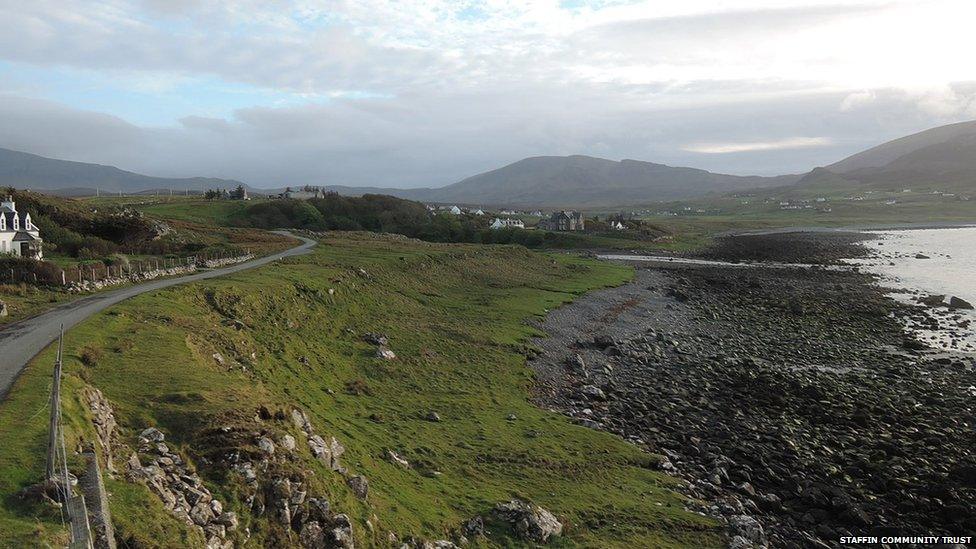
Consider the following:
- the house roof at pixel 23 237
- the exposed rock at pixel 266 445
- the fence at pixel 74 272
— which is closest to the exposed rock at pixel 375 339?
the fence at pixel 74 272

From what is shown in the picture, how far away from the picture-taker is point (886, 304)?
6256 centimetres

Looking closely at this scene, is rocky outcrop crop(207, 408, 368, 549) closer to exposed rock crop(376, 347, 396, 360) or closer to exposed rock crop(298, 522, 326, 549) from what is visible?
→ exposed rock crop(298, 522, 326, 549)

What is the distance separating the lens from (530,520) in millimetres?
16859

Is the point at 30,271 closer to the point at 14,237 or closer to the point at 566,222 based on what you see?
the point at 14,237

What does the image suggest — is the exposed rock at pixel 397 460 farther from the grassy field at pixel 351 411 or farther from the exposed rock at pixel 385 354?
the exposed rock at pixel 385 354

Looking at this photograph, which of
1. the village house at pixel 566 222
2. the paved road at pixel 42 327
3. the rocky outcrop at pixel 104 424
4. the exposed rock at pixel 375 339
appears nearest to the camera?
the rocky outcrop at pixel 104 424

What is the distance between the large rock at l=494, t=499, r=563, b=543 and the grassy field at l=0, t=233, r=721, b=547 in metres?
0.42

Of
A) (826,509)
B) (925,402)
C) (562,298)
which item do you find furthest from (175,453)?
(562,298)

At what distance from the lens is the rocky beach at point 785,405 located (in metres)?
20.2

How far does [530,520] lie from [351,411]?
979 centimetres

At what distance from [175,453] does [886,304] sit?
68689 millimetres

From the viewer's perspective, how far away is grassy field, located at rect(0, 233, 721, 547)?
43.8 feet

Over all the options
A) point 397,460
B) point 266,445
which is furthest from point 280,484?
point 397,460

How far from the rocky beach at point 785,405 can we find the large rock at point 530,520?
5.25 m
